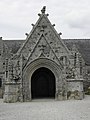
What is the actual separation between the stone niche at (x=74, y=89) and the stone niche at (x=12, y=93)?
3651 mm

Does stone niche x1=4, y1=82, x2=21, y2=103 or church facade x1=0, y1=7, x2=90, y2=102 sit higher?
church facade x1=0, y1=7, x2=90, y2=102

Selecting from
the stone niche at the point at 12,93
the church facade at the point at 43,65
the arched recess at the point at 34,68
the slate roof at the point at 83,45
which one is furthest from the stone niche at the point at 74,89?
the slate roof at the point at 83,45

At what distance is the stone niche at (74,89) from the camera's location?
2094 cm

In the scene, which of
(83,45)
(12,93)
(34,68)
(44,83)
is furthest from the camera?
(83,45)

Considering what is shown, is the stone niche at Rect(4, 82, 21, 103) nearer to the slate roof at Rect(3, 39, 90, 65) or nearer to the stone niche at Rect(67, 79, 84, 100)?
the stone niche at Rect(67, 79, 84, 100)

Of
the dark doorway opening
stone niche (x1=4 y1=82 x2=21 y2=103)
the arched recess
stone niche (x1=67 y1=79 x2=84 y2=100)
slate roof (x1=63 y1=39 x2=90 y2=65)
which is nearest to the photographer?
stone niche (x1=4 y1=82 x2=21 y2=103)

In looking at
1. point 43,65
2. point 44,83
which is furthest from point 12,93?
point 44,83

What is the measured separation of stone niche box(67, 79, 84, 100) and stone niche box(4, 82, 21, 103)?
3.65m

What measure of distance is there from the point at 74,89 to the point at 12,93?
444 centimetres

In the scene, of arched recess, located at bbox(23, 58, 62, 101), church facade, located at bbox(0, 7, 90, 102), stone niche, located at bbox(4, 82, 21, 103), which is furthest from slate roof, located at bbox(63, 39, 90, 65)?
stone niche, located at bbox(4, 82, 21, 103)

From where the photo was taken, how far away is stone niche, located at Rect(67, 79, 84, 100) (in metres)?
20.9

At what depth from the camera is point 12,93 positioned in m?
20.8

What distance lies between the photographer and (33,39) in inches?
861

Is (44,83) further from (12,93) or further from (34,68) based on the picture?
(12,93)
